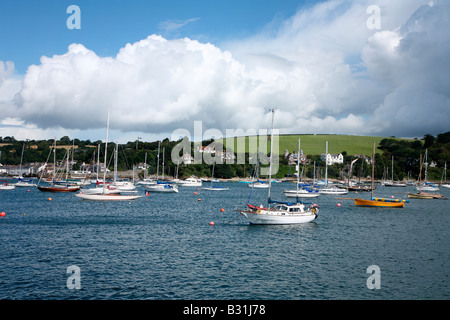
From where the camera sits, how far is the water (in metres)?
24.0

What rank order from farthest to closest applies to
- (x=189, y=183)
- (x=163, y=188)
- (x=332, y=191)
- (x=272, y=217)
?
1. (x=189, y=183)
2. (x=332, y=191)
3. (x=163, y=188)
4. (x=272, y=217)

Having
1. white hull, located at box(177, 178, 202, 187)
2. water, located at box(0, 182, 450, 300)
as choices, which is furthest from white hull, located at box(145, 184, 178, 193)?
water, located at box(0, 182, 450, 300)

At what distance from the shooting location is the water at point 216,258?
2405 cm

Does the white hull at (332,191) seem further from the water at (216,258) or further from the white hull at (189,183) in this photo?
the water at (216,258)

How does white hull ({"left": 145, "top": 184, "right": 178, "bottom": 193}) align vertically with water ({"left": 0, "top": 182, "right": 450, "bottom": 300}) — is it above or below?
above

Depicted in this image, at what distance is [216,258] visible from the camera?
105 ft

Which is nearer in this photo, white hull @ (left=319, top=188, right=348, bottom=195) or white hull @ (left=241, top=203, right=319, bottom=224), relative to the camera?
white hull @ (left=241, top=203, right=319, bottom=224)

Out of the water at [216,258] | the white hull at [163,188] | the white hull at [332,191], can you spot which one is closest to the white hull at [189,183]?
the white hull at [163,188]

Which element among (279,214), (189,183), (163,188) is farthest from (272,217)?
(189,183)

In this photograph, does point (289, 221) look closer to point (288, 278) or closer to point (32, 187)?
point (288, 278)

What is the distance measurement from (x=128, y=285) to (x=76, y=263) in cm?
734

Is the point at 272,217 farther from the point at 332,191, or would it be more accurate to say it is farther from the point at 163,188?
the point at 332,191

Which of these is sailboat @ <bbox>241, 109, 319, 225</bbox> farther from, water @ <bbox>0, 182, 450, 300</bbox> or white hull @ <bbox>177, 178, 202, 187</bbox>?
white hull @ <bbox>177, 178, 202, 187</bbox>
